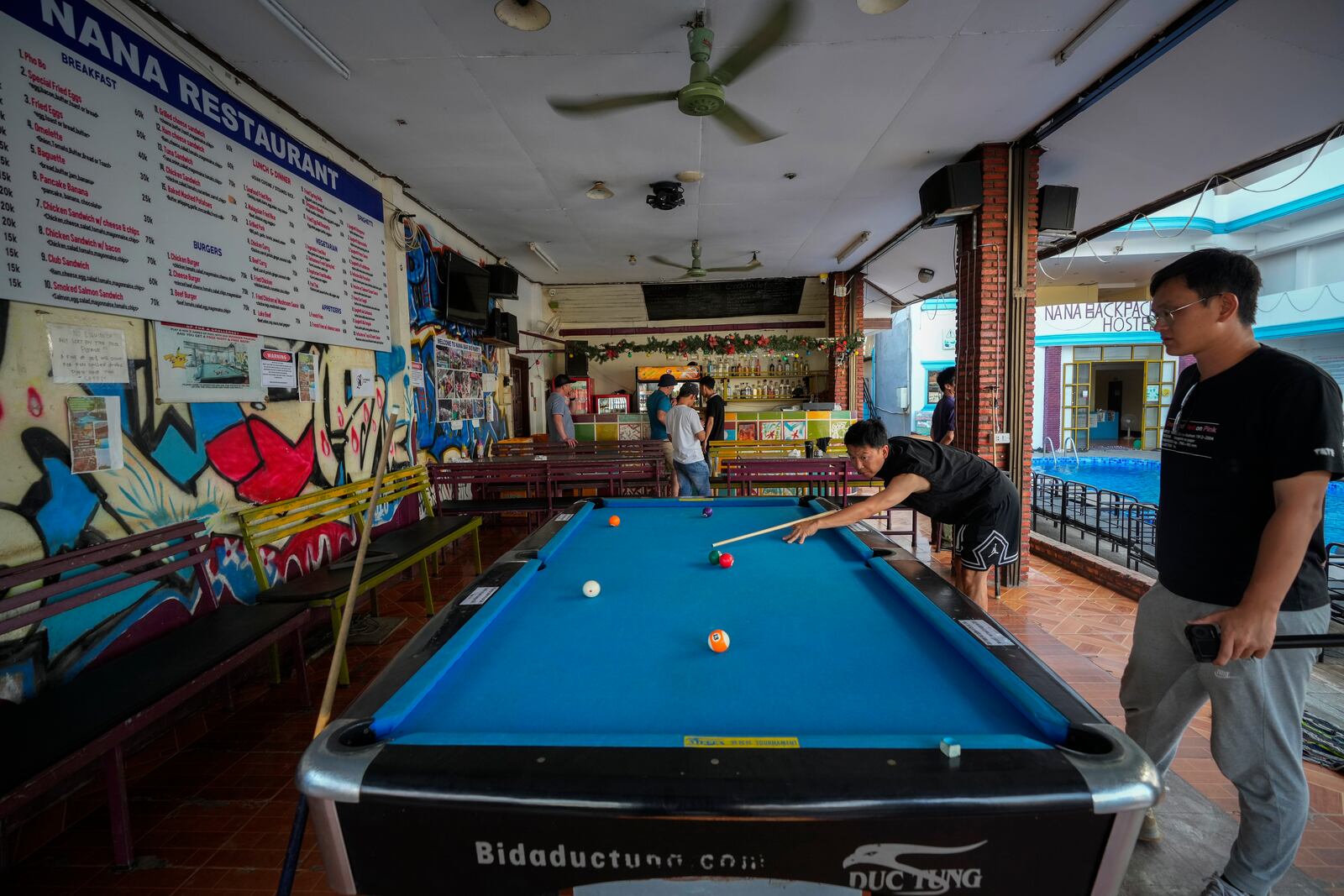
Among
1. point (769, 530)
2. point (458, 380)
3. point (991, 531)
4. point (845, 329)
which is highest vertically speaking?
point (845, 329)

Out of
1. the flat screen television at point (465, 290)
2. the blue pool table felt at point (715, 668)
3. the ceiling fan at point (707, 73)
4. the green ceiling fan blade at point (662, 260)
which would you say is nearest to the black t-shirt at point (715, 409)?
the green ceiling fan blade at point (662, 260)

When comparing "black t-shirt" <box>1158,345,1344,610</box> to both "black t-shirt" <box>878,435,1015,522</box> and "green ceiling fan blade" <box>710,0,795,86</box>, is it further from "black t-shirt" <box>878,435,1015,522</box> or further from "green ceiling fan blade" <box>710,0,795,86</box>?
"green ceiling fan blade" <box>710,0,795,86</box>

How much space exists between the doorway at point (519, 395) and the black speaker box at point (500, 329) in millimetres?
914

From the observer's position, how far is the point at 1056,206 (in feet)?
15.9

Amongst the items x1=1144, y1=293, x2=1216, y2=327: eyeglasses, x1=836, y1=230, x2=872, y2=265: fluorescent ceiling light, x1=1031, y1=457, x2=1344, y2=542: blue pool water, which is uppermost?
x1=836, y1=230, x2=872, y2=265: fluorescent ceiling light

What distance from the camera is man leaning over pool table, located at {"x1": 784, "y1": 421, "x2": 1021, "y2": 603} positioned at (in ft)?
9.71

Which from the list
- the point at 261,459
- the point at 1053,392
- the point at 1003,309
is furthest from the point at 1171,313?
the point at 1053,392

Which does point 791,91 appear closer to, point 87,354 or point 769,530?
point 769,530

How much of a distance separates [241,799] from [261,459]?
208 cm

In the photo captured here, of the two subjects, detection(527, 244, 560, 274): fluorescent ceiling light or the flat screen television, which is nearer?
the flat screen television

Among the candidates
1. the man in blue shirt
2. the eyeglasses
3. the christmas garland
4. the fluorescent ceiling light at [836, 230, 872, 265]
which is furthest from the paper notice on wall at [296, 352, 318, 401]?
the christmas garland

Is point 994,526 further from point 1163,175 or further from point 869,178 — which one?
point 1163,175

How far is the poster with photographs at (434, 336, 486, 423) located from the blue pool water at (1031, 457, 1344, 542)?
8.95 m

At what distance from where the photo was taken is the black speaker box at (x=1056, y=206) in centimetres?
482
